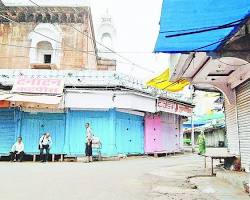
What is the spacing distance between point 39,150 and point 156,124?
738 centimetres

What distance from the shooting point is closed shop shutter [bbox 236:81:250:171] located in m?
10.2

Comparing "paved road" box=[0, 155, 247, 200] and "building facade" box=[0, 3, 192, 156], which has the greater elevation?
"building facade" box=[0, 3, 192, 156]

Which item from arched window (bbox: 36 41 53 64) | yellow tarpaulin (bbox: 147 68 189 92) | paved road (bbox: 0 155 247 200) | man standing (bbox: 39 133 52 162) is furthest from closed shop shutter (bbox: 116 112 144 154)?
arched window (bbox: 36 41 53 64)

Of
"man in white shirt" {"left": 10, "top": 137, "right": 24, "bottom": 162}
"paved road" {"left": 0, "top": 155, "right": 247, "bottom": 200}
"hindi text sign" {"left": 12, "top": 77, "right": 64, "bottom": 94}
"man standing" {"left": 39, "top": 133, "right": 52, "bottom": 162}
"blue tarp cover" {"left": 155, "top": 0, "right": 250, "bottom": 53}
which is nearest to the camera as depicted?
"blue tarp cover" {"left": 155, "top": 0, "right": 250, "bottom": 53}

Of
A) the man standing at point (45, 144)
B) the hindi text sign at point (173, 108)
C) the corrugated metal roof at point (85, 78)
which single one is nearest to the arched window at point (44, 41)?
the corrugated metal roof at point (85, 78)

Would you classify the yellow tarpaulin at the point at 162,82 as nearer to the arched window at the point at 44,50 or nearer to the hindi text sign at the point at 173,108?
the hindi text sign at the point at 173,108

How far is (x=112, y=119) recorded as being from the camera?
18.5m

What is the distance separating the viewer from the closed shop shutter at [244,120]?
1019 centimetres

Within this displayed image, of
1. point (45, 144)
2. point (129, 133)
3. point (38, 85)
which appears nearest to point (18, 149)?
point (45, 144)

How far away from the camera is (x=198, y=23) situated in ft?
18.9

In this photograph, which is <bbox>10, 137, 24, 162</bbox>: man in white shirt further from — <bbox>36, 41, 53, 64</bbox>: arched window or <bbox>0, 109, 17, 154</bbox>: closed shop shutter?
<bbox>36, 41, 53, 64</bbox>: arched window

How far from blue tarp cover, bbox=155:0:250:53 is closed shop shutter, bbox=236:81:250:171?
14.9 feet

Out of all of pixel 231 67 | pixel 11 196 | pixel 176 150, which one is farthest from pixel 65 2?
pixel 11 196

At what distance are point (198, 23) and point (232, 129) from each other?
22.9 ft
